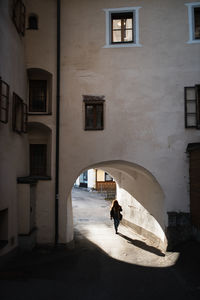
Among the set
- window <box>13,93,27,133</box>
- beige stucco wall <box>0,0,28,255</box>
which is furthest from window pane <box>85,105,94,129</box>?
beige stucco wall <box>0,0,28,255</box>

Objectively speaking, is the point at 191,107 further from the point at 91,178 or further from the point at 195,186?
the point at 91,178

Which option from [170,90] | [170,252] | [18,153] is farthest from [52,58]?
[170,252]

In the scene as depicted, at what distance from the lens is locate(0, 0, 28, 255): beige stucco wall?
8477mm

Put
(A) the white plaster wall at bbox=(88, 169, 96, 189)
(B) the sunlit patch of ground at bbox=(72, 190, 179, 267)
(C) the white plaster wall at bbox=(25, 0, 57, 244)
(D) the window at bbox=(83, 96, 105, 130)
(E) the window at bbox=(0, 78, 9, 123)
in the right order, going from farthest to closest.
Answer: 1. (A) the white plaster wall at bbox=(88, 169, 96, 189)
2. (D) the window at bbox=(83, 96, 105, 130)
3. (C) the white plaster wall at bbox=(25, 0, 57, 244)
4. (B) the sunlit patch of ground at bbox=(72, 190, 179, 267)
5. (E) the window at bbox=(0, 78, 9, 123)

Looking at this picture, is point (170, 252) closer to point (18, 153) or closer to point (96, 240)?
point (96, 240)

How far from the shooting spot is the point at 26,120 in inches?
426

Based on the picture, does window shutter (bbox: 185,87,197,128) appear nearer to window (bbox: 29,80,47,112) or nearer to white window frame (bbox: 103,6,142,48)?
white window frame (bbox: 103,6,142,48)

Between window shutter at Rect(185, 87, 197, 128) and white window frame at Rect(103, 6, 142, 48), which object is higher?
white window frame at Rect(103, 6, 142, 48)

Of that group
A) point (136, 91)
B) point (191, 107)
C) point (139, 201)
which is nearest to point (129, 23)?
point (136, 91)

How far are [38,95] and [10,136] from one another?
3386 millimetres

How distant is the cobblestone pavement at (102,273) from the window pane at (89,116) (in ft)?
17.9

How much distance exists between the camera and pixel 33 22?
11.6m

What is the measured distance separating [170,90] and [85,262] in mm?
7853

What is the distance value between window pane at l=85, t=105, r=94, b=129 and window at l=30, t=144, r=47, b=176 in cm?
231
